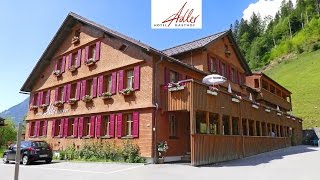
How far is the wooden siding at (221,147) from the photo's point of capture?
1742 cm

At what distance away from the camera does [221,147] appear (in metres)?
19.8

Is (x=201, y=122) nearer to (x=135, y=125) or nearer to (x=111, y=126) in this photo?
(x=135, y=125)

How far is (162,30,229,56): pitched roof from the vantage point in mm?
26062

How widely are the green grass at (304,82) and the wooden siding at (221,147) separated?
30.4 metres

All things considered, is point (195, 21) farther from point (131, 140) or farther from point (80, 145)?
point (80, 145)

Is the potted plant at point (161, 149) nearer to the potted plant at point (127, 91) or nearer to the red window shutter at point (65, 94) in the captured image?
the potted plant at point (127, 91)

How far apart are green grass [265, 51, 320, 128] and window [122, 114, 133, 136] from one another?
38.4 meters

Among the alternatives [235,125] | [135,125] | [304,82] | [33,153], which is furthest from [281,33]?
[33,153]

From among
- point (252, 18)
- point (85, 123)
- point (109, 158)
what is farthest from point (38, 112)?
point (252, 18)

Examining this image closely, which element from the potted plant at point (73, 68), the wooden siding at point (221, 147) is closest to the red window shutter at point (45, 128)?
the potted plant at point (73, 68)

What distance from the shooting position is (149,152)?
19172mm

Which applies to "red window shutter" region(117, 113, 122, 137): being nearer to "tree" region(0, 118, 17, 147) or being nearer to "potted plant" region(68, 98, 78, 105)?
"potted plant" region(68, 98, 78, 105)

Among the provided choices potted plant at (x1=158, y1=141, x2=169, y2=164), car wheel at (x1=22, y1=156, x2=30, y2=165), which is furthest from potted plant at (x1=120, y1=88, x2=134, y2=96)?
car wheel at (x1=22, y1=156, x2=30, y2=165)

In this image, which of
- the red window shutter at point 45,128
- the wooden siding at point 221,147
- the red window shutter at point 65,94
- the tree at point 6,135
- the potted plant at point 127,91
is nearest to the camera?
the wooden siding at point 221,147
